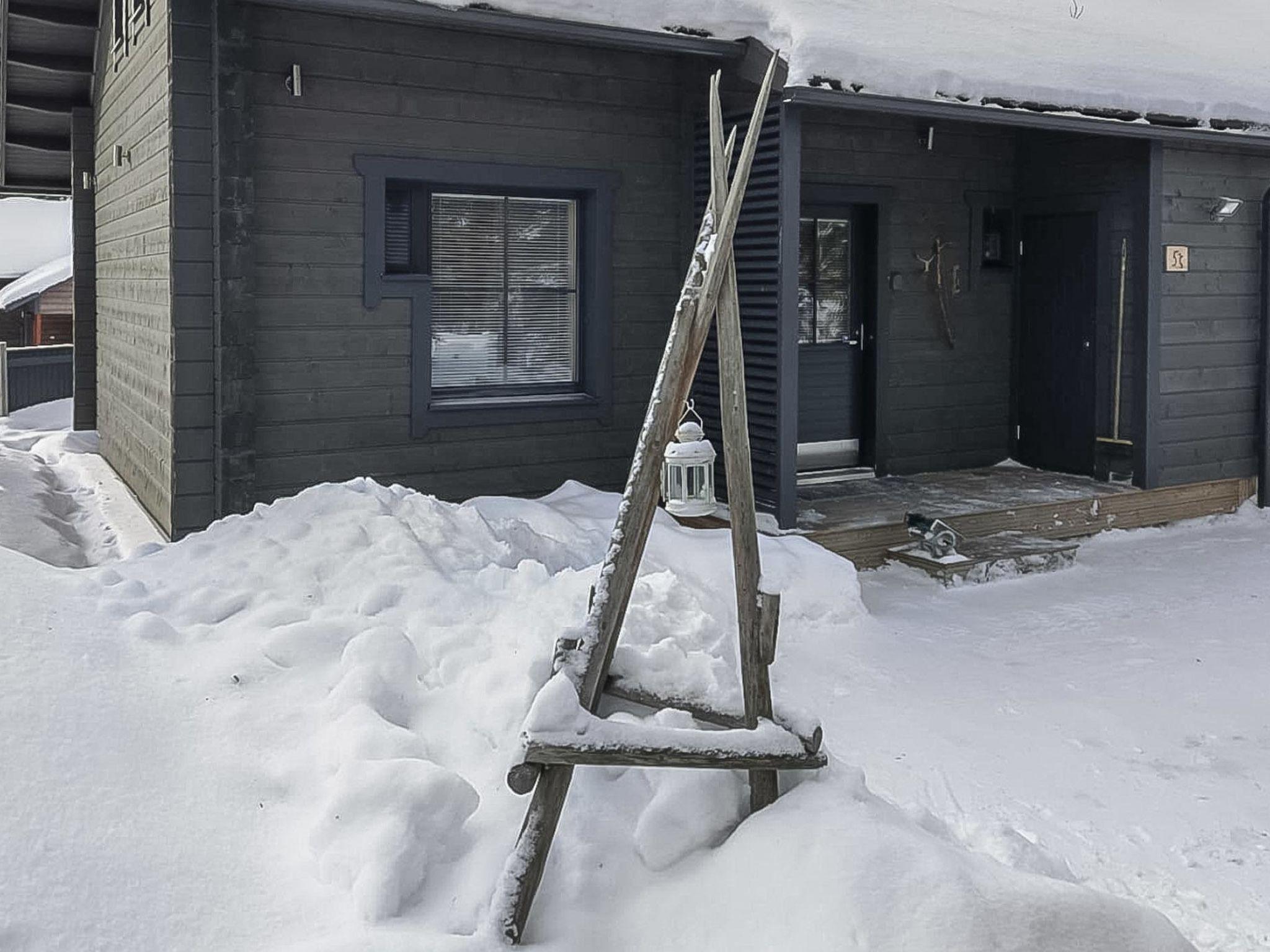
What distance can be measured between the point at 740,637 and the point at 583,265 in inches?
189

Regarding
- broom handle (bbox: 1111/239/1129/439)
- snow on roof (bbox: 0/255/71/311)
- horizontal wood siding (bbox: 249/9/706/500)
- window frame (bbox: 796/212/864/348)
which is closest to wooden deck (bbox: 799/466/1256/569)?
broom handle (bbox: 1111/239/1129/439)

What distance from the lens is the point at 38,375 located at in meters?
17.4

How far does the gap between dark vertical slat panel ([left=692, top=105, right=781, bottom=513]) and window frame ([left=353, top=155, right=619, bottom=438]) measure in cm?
72

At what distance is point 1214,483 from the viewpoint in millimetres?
9078

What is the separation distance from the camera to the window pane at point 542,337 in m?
7.40

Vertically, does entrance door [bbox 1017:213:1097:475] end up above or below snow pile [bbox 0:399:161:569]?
above

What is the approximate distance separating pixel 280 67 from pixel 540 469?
8.49 ft

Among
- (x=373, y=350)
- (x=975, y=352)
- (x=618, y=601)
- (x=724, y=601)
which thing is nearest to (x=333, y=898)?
(x=618, y=601)

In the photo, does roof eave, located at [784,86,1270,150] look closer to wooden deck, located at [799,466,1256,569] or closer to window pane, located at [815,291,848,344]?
window pane, located at [815,291,848,344]

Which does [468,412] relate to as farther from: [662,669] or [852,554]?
[662,669]

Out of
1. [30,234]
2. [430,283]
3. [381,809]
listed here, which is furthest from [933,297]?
[30,234]

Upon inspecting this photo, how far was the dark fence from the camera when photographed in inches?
659

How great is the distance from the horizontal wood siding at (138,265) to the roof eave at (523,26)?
1017mm

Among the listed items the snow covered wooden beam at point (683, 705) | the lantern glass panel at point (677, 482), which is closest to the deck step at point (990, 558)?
the lantern glass panel at point (677, 482)
